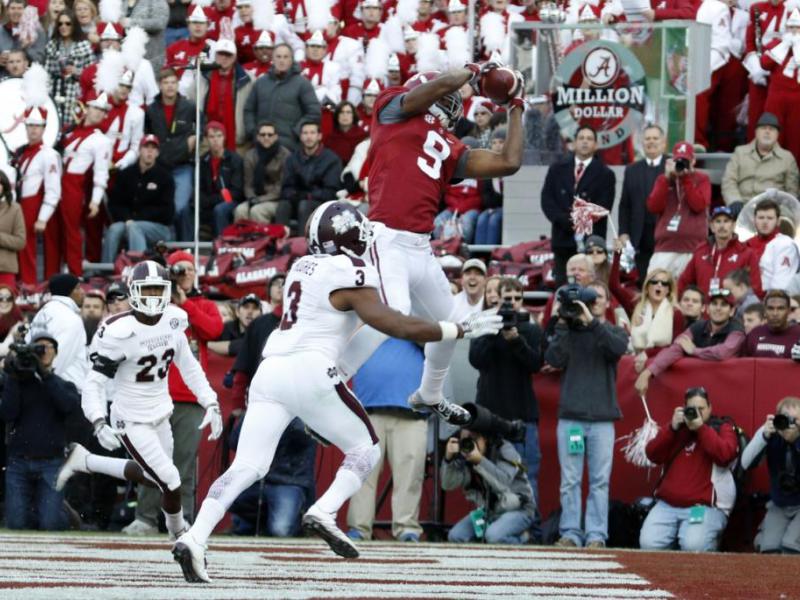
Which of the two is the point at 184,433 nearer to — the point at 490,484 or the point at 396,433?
the point at 396,433

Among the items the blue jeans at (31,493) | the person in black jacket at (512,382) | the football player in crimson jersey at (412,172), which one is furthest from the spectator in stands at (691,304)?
the blue jeans at (31,493)

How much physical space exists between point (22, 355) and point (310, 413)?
4901mm

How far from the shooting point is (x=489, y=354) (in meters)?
12.3

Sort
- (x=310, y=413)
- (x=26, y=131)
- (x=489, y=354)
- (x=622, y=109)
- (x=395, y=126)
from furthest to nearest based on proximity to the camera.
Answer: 1. (x=26, y=131)
2. (x=622, y=109)
3. (x=489, y=354)
4. (x=395, y=126)
5. (x=310, y=413)

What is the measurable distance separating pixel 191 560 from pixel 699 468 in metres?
4.96

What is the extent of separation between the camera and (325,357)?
26.8 ft

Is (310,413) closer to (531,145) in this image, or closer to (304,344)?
(304,344)

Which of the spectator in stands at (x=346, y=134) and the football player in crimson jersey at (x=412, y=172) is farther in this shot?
the spectator in stands at (x=346, y=134)

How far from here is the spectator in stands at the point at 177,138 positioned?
1700 centimetres

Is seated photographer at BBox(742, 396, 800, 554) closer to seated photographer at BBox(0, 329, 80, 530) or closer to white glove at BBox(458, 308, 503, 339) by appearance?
white glove at BBox(458, 308, 503, 339)

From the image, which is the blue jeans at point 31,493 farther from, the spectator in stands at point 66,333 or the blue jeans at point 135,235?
the blue jeans at point 135,235

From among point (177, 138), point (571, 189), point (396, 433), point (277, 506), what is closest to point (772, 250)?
point (571, 189)

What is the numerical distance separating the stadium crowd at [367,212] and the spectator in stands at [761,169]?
2 centimetres

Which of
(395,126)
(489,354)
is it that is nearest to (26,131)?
(489,354)
